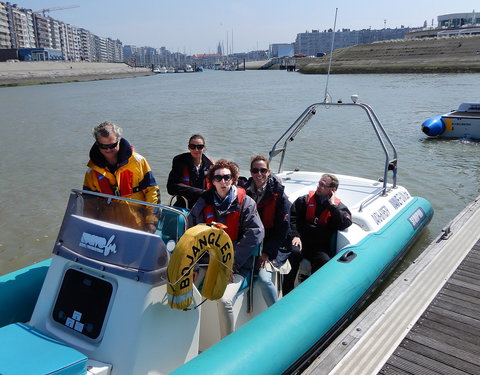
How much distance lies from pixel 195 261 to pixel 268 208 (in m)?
1.12

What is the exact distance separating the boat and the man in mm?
10860

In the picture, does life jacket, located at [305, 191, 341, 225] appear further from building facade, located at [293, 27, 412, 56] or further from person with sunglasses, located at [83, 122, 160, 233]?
building facade, located at [293, 27, 412, 56]

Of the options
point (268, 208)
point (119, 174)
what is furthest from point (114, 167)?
point (268, 208)

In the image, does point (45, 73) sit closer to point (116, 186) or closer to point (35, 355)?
point (116, 186)

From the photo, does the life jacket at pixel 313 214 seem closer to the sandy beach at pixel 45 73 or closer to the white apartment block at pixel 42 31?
the sandy beach at pixel 45 73

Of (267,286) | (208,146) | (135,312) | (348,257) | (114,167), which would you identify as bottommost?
(208,146)

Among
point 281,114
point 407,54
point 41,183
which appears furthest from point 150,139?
point 407,54

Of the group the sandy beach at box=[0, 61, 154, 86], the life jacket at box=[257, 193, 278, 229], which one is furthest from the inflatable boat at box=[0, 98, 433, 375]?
the sandy beach at box=[0, 61, 154, 86]

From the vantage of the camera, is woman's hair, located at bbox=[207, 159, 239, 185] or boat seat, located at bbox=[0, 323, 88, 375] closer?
boat seat, located at bbox=[0, 323, 88, 375]

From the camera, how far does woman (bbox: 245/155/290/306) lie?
3.23m

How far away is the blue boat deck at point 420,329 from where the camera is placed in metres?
2.78

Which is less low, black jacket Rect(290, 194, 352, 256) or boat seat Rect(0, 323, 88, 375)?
boat seat Rect(0, 323, 88, 375)

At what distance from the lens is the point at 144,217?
2490mm

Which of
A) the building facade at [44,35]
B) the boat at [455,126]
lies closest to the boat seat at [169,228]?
the boat at [455,126]
